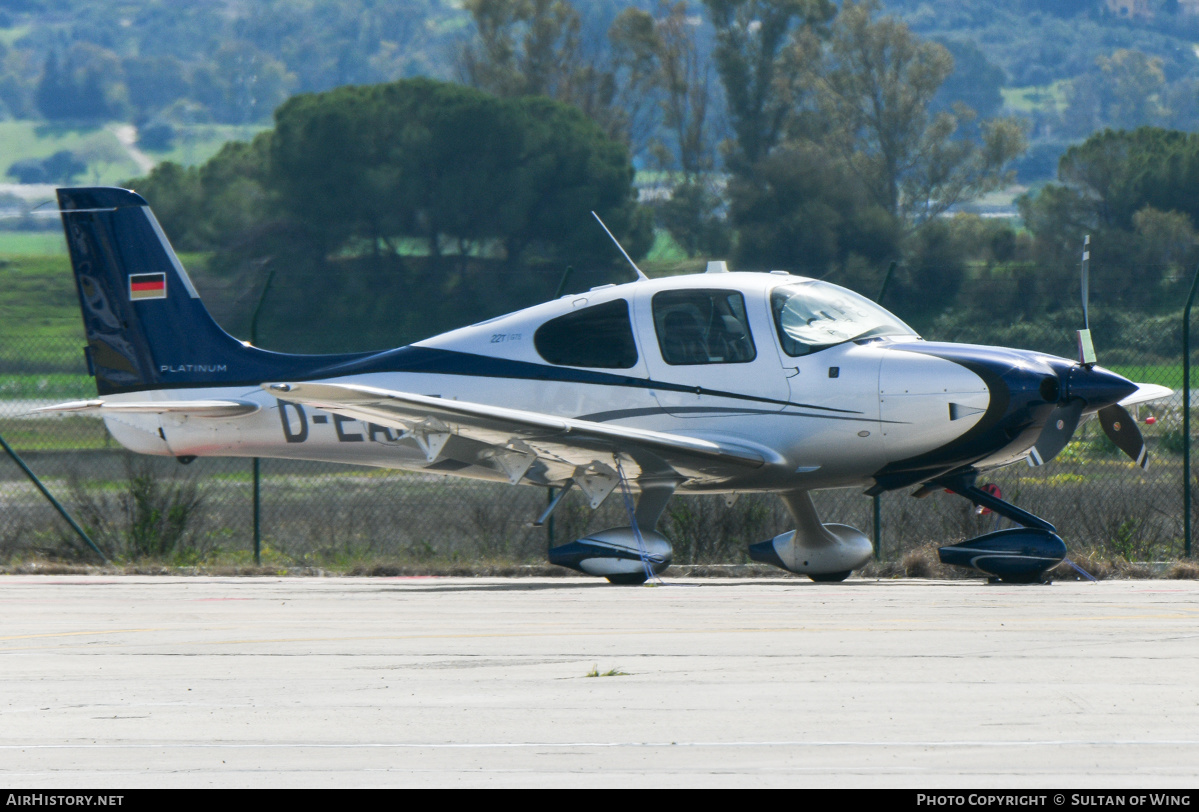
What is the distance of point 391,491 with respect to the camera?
870 inches

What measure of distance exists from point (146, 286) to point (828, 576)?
266 inches

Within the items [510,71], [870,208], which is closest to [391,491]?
[870,208]

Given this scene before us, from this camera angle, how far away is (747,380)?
11508mm

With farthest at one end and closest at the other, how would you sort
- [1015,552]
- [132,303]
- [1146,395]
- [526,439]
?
[132,303]
[1146,395]
[526,439]
[1015,552]

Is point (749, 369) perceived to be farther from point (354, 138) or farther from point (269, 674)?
point (354, 138)

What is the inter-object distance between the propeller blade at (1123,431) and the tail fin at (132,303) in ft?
24.3

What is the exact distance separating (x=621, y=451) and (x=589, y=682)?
4.84 meters

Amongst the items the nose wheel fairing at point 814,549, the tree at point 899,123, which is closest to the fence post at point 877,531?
the nose wheel fairing at point 814,549

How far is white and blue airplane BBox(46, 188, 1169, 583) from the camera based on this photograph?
1087cm

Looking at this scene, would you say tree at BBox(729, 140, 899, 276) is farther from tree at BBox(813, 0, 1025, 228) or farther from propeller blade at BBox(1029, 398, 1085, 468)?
propeller blade at BBox(1029, 398, 1085, 468)

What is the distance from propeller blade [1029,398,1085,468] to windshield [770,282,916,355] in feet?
4.98

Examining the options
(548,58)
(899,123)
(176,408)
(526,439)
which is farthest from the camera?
(548,58)

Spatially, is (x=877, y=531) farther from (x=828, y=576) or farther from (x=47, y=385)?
(x=47, y=385)

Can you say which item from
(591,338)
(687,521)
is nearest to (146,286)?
(591,338)
